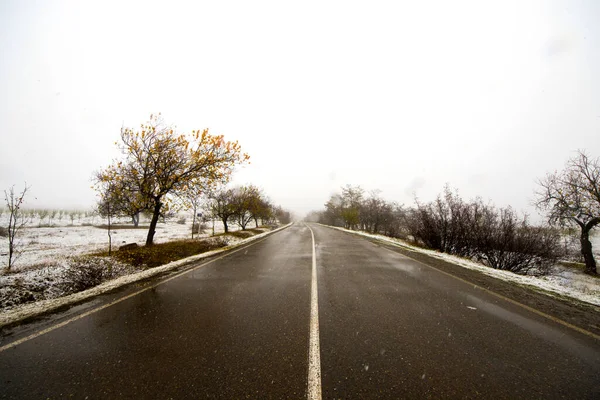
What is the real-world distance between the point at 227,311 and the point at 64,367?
7.26 ft

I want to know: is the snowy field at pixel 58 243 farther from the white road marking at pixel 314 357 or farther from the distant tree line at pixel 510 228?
the distant tree line at pixel 510 228

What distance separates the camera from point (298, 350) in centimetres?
300

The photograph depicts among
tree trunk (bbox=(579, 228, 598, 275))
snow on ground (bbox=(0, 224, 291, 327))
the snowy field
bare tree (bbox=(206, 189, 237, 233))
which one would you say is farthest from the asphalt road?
bare tree (bbox=(206, 189, 237, 233))

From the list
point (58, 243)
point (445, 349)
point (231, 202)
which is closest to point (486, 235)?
point (445, 349)

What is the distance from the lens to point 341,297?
16.4ft

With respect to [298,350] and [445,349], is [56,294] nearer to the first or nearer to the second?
[298,350]

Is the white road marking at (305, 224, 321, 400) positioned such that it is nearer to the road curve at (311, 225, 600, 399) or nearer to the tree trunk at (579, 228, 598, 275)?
the road curve at (311, 225, 600, 399)

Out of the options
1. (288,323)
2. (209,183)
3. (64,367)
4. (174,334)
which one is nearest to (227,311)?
(174,334)

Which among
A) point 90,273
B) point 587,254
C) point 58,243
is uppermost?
point 90,273

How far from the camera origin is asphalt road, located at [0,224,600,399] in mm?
2346

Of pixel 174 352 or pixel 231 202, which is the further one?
pixel 231 202

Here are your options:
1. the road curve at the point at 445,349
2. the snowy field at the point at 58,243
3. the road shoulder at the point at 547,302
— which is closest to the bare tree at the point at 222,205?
the snowy field at the point at 58,243

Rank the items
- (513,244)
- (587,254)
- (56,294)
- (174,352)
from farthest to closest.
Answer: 1. (587,254)
2. (513,244)
3. (56,294)
4. (174,352)

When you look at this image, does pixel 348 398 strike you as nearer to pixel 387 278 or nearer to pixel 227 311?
pixel 227 311
